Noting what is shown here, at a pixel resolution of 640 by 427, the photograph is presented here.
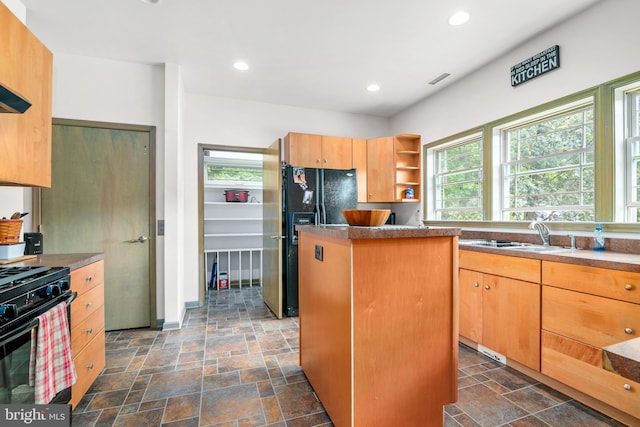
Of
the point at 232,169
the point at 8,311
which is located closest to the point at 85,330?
the point at 8,311

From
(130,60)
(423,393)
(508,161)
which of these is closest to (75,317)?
(423,393)

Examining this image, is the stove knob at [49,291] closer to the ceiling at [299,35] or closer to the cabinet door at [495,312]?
the ceiling at [299,35]

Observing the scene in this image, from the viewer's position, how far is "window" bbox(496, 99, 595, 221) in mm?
2467

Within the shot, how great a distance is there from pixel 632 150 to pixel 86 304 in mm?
4008

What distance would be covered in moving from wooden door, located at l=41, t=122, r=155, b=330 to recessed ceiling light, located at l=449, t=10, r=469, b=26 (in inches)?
125

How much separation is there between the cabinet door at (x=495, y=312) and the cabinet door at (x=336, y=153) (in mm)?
2369

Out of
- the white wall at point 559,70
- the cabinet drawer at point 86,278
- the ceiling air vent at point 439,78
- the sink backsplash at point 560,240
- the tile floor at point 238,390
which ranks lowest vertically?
the tile floor at point 238,390

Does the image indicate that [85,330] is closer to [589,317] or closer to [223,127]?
[223,127]

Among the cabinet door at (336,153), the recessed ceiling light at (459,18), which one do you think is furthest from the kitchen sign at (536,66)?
the cabinet door at (336,153)

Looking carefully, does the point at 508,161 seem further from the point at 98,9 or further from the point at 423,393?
the point at 98,9

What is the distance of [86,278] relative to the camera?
1.90 metres

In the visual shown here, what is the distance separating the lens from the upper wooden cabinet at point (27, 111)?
4.81 feet

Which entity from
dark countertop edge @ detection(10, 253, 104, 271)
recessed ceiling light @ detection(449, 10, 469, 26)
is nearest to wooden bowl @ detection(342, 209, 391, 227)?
dark countertop edge @ detection(10, 253, 104, 271)

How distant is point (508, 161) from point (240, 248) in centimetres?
431
